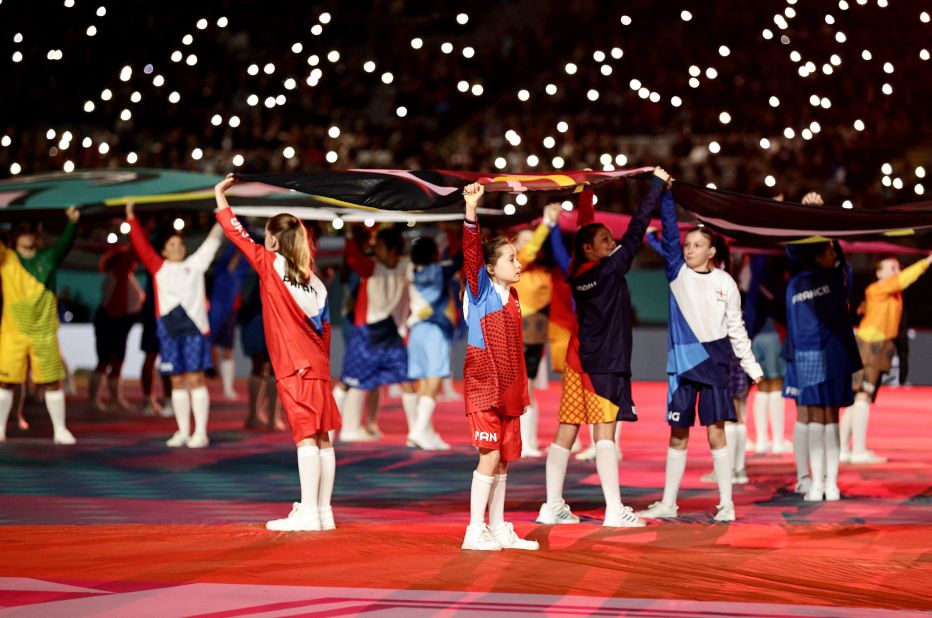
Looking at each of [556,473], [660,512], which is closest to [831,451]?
[660,512]

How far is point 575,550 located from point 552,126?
15.8 metres

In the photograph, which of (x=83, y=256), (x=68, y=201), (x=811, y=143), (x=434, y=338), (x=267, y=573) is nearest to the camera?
(x=267, y=573)

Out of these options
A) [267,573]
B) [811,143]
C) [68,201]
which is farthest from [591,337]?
[811,143]

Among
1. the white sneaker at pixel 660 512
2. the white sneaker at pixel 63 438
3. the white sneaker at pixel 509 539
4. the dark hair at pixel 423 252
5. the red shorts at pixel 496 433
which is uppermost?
the dark hair at pixel 423 252

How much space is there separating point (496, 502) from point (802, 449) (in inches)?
119

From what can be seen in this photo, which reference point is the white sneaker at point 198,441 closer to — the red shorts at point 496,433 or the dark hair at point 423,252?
the dark hair at point 423,252

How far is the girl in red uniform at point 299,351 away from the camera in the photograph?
6520 millimetres

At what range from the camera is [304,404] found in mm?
6512

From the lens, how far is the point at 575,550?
19.7 feet

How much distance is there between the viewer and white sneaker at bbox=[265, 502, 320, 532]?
6469 mm

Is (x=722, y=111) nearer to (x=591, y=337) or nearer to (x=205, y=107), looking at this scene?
(x=205, y=107)

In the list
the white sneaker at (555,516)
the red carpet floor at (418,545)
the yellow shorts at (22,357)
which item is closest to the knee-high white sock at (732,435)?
the red carpet floor at (418,545)

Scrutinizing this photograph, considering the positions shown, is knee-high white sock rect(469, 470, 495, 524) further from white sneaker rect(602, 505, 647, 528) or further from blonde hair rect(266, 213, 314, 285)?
blonde hair rect(266, 213, 314, 285)

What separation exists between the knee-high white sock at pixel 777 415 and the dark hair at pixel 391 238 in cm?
339
